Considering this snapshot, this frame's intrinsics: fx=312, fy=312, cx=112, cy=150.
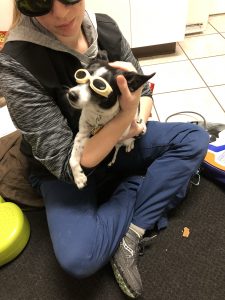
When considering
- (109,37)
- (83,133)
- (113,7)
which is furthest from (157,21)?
(83,133)

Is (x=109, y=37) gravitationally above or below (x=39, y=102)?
above

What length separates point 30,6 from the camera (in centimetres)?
80

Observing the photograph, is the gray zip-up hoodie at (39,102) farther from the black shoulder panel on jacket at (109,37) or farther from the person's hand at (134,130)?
the person's hand at (134,130)

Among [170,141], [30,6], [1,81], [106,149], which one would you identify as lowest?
[170,141]

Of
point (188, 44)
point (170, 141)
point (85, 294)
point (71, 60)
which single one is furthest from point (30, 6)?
point (188, 44)

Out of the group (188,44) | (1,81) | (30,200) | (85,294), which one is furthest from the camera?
(188,44)

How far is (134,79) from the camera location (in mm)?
806

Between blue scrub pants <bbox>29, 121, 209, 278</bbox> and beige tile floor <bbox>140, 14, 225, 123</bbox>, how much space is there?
586 mm

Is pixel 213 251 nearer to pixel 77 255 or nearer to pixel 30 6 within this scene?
pixel 77 255

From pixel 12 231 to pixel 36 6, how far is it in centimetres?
82

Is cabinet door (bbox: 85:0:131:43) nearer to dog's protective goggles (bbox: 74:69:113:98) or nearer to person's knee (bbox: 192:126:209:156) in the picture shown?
person's knee (bbox: 192:126:209:156)

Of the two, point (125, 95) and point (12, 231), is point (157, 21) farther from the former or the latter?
point (12, 231)

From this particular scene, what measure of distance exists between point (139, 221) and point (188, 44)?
182 centimetres

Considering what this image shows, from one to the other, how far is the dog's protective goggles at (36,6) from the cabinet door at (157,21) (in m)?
1.44
